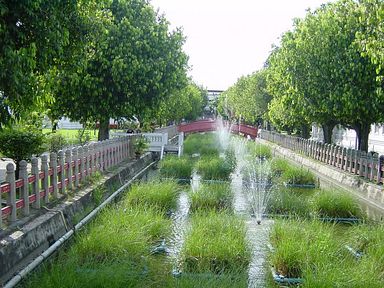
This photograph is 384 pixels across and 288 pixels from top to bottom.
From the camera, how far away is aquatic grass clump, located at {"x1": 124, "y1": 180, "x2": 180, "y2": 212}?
35.4 feet

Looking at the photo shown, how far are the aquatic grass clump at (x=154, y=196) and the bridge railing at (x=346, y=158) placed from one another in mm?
6821

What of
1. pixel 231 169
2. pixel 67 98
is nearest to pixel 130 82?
pixel 67 98

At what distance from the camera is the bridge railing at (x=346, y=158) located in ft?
49.2

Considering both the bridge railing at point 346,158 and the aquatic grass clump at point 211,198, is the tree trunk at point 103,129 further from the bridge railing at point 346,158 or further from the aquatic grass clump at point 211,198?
the bridge railing at point 346,158

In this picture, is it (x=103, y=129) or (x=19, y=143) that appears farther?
(x=103, y=129)

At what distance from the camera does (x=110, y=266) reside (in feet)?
19.7

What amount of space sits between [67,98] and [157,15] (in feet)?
18.1

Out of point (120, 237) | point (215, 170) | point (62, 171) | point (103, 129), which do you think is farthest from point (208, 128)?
point (120, 237)

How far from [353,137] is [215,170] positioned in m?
19.6

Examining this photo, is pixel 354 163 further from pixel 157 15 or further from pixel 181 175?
pixel 157 15

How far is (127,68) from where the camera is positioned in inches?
657

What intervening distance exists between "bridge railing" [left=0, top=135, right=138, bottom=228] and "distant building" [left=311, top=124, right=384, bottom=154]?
15.4 meters

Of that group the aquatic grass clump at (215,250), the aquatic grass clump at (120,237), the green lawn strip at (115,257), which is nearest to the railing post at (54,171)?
the green lawn strip at (115,257)

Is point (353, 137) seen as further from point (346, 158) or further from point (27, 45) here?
point (27, 45)
